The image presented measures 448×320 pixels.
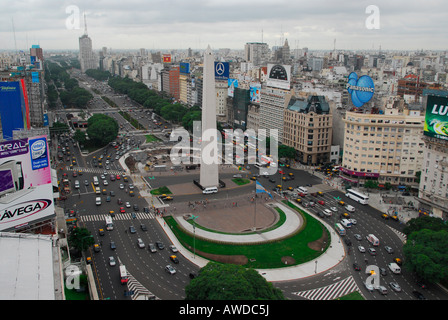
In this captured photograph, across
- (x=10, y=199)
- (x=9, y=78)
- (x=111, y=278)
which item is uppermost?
(x=9, y=78)

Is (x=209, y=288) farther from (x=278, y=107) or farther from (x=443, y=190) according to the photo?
(x=278, y=107)

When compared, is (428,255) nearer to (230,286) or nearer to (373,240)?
(373,240)

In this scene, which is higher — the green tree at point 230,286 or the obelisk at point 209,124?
the obelisk at point 209,124

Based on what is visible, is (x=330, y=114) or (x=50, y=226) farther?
(x=330, y=114)

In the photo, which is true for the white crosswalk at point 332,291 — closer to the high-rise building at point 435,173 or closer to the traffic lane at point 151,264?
the traffic lane at point 151,264

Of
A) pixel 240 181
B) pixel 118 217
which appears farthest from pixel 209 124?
pixel 118 217

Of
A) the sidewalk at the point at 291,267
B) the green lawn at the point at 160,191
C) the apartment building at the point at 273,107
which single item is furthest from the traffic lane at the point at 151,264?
the apartment building at the point at 273,107

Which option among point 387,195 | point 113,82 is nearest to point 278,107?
point 387,195
